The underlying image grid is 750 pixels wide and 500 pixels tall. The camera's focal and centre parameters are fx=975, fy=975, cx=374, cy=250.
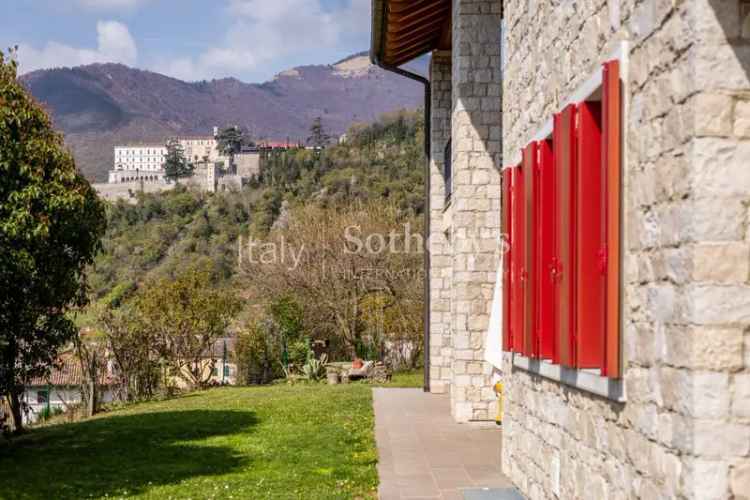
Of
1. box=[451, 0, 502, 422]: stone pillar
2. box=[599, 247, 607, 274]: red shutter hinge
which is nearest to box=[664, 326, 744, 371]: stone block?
box=[599, 247, 607, 274]: red shutter hinge

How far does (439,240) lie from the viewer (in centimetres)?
1551

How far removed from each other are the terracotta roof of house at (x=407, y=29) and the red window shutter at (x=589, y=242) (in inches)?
290

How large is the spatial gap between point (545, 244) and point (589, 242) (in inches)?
47.8

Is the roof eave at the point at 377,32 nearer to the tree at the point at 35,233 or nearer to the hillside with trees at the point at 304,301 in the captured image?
the tree at the point at 35,233

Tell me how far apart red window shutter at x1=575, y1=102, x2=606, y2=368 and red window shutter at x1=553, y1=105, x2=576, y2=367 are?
0.16 meters

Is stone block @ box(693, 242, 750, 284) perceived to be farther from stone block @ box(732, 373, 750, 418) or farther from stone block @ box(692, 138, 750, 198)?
stone block @ box(732, 373, 750, 418)

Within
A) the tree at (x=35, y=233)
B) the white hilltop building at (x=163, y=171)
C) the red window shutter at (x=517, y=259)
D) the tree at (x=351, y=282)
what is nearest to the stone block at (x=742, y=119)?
the red window shutter at (x=517, y=259)

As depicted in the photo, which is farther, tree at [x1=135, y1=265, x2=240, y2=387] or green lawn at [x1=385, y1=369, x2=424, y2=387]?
tree at [x1=135, y1=265, x2=240, y2=387]

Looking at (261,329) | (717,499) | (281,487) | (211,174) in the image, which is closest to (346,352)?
(261,329)

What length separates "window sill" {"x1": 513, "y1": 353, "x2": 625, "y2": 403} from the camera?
168 inches

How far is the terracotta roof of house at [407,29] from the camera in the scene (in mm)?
12250

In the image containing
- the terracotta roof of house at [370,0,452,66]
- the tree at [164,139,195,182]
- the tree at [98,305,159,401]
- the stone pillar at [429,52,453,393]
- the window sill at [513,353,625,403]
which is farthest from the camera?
the tree at [164,139,195,182]

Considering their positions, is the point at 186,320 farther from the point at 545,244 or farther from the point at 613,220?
the point at 613,220

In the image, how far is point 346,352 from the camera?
2495cm
